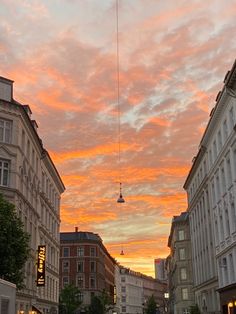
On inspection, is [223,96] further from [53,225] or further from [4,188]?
[53,225]

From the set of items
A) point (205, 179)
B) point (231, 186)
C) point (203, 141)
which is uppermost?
point (203, 141)

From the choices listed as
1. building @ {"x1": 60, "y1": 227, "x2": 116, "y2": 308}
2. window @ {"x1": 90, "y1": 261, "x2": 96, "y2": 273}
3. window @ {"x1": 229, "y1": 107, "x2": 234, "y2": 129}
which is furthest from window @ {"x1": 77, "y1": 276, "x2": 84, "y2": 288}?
window @ {"x1": 229, "y1": 107, "x2": 234, "y2": 129}

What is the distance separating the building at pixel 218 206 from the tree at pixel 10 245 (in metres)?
Answer: 19.4

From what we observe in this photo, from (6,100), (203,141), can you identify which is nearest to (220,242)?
(203,141)

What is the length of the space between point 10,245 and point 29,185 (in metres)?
20.1

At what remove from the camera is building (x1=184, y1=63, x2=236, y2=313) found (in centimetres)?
4409

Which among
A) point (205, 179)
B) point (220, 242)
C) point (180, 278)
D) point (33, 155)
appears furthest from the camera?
point (180, 278)

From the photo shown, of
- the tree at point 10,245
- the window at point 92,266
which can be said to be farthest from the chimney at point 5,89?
the window at point 92,266

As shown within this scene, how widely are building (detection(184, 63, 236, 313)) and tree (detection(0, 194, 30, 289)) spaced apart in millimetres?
19433

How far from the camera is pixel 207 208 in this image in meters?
61.6

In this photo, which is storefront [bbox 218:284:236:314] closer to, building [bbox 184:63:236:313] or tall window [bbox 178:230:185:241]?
building [bbox 184:63:236:313]

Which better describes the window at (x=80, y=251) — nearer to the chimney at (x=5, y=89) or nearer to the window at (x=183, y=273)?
the window at (x=183, y=273)

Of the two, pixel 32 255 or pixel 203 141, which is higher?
pixel 203 141

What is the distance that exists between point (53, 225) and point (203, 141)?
88.2 feet
